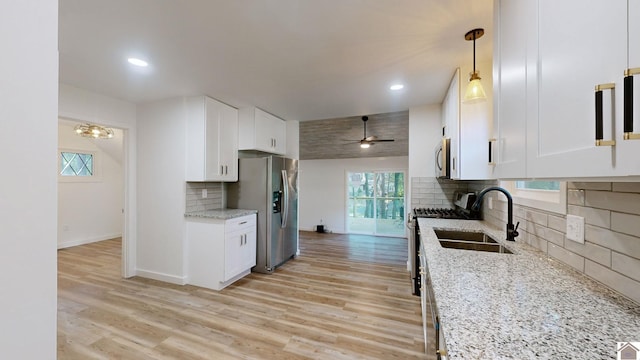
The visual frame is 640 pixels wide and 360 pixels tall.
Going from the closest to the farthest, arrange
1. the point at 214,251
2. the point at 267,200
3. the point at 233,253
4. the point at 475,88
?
the point at 475,88 < the point at 214,251 < the point at 233,253 < the point at 267,200

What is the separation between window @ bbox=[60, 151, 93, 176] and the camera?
4961mm

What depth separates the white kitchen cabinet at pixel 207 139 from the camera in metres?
3.14

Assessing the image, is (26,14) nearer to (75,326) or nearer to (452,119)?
(452,119)

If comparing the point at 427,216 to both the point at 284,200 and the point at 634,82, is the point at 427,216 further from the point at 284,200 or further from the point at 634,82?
the point at 634,82

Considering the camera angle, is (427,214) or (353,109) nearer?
(427,214)

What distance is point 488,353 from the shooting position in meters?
Result: 0.58

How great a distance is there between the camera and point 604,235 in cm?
96

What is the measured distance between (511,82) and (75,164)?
23.9 feet

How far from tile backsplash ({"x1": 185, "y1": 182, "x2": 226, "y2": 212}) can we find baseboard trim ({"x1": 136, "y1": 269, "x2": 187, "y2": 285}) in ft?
2.93

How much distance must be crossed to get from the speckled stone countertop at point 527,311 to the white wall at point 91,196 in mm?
5925

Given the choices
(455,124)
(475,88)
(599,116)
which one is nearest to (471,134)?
(455,124)

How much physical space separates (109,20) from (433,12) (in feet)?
6.86

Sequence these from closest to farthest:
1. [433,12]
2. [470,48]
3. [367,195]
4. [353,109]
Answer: [433,12] < [470,48] < [353,109] < [367,195]

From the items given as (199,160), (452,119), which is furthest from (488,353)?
(199,160)
